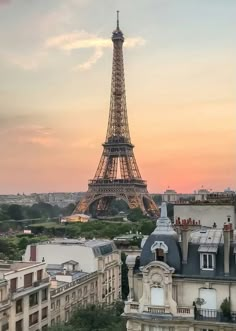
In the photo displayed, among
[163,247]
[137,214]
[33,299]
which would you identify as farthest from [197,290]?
[137,214]

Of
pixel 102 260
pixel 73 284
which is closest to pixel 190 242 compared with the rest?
pixel 73 284

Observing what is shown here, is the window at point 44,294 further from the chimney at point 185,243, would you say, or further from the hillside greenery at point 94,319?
the chimney at point 185,243

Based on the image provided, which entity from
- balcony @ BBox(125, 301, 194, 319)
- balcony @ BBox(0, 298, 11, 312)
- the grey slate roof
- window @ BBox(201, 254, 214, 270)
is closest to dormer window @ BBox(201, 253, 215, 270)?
window @ BBox(201, 254, 214, 270)

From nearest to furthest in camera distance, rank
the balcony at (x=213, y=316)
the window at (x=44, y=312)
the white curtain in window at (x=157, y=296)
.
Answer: the balcony at (x=213, y=316), the white curtain in window at (x=157, y=296), the window at (x=44, y=312)

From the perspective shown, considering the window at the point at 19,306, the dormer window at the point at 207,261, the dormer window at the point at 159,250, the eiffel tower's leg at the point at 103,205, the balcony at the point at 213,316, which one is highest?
the eiffel tower's leg at the point at 103,205

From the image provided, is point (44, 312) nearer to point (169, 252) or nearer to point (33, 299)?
point (33, 299)

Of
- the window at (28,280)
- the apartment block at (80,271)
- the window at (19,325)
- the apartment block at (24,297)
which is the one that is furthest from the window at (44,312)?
the window at (19,325)
